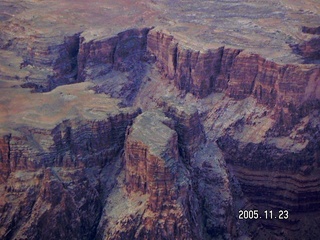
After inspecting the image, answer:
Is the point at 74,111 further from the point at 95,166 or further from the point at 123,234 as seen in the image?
the point at 123,234

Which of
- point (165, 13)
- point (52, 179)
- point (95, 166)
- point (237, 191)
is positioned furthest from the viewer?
point (165, 13)

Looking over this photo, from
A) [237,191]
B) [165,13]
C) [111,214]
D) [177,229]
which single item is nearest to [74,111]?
[111,214]

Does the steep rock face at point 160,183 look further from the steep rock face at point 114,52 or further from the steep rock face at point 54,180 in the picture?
the steep rock face at point 114,52

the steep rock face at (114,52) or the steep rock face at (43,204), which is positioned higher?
the steep rock face at (114,52)

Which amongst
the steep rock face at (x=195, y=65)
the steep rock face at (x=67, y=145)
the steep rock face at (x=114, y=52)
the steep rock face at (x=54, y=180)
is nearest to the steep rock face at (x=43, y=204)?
the steep rock face at (x=54, y=180)

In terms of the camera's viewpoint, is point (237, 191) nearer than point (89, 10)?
Yes
